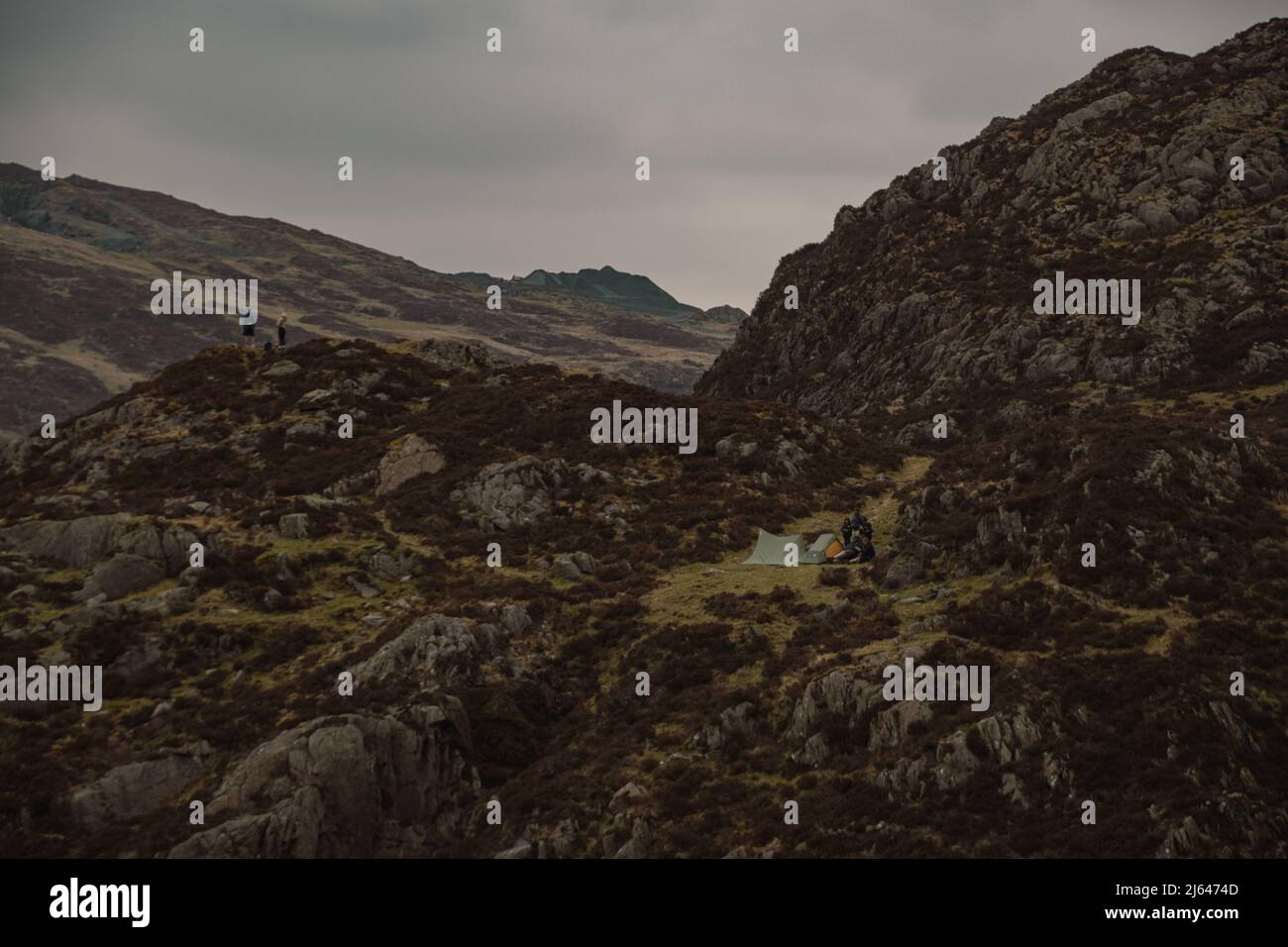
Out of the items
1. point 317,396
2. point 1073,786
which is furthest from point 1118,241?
point 1073,786

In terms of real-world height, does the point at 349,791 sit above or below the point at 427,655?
A: below

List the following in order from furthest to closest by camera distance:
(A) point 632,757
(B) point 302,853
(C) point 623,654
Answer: (C) point 623,654
(A) point 632,757
(B) point 302,853

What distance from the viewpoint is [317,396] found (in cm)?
5906

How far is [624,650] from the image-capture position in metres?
37.2

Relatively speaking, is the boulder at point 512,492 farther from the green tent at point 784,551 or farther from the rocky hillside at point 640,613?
the green tent at point 784,551

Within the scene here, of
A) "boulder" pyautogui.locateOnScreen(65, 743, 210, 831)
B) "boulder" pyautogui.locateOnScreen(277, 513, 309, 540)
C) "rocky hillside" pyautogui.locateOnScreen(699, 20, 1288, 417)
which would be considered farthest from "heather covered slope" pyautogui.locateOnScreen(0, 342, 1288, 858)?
"rocky hillside" pyautogui.locateOnScreen(699, 20, 1288, 417)

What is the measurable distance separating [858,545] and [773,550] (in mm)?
3712

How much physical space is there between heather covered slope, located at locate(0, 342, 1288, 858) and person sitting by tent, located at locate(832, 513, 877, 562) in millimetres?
1213

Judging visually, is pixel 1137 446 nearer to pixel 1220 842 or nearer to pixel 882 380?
pixel 1220 842

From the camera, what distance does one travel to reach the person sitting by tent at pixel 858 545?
139 ft

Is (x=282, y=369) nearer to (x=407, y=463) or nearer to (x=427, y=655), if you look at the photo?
(x=407, y=463)

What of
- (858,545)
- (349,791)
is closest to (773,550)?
(858,545)

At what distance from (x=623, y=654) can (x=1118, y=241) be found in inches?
2286

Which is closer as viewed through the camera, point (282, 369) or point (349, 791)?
point (349, 791)
